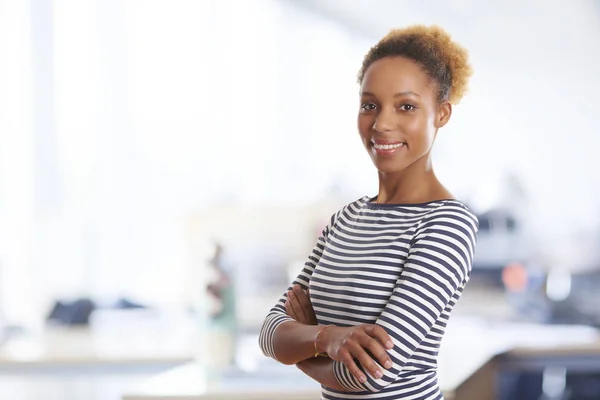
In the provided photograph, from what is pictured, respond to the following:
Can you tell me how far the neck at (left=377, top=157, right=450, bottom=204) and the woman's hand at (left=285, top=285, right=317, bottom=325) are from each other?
18cm

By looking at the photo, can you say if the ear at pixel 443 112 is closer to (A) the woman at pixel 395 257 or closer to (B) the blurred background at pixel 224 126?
(A) the woman at pixel 395 257

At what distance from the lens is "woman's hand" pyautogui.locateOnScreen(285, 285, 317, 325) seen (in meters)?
1.11

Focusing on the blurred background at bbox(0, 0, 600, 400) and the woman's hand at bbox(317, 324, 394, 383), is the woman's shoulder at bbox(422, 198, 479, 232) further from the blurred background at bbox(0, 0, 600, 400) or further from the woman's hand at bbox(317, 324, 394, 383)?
the blurred background at bbox(0, 0, 600, 400)

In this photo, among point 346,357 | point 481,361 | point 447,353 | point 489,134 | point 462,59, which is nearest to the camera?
point 346,357

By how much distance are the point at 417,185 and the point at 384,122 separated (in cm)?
10

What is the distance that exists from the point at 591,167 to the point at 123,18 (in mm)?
2229

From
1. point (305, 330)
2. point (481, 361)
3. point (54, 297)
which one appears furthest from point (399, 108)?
point (54, 297)

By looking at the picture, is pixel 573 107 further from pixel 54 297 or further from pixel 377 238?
pixel 377 238

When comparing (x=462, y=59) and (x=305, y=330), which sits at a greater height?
(x=462, y=59)

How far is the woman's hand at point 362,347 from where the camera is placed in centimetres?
93

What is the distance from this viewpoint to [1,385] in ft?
6.68

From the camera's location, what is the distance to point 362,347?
94cm

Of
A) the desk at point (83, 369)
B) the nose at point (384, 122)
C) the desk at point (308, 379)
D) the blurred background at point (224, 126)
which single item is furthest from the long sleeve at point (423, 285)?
the blurred background at point (224, 126)

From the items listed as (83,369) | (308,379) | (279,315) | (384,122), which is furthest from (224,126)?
(384,122)
